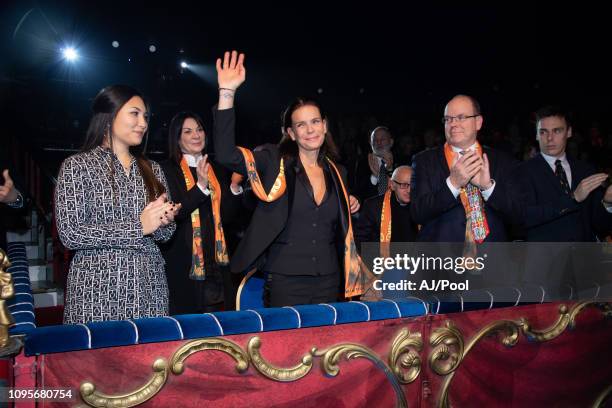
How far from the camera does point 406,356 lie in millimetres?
2479

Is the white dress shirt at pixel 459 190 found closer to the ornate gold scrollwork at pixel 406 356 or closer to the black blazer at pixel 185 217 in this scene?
the ornate gold scrollwork at pixel 406 356

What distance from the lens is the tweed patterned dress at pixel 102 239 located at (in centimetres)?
244

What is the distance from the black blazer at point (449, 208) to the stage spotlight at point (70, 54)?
886 cm

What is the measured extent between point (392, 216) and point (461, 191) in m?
1.08

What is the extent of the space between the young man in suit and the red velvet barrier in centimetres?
66

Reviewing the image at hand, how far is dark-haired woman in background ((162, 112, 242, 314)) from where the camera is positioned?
377cm

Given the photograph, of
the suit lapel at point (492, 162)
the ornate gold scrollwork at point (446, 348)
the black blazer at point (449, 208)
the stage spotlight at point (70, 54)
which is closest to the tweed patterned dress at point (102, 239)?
the ornate gold scrollwork at point (446, 348)

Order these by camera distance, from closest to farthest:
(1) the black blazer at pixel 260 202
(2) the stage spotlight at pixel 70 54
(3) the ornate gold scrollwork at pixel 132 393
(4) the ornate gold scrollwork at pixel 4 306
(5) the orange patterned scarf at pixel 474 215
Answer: (4) the ornate gold scrollwork at pixel 4 306
(3) the ornate gold scrollwork at pixel 132 393
(1) the black blazer at pixel 260 202
(5) the orange patterned scarf at pixel 474 215
(2) the stage spotlight at pixel 70 54

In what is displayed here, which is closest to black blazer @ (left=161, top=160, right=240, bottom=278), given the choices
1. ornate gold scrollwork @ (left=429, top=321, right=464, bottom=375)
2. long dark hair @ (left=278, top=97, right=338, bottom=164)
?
long dark hair @ (left=278, top=97, right=338, bottom=164)

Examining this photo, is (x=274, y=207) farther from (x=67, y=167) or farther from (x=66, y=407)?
(x=66, y=407)

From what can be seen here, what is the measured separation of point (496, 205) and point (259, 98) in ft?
26.8

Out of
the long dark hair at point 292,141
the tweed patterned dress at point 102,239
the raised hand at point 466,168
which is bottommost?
the tweed patterned dress at point 102,239

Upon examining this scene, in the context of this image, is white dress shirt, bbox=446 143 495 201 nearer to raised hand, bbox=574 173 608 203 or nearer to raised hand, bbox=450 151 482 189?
raised hand, bbox=450 151 482 189

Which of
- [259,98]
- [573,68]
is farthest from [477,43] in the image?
[259,98]
